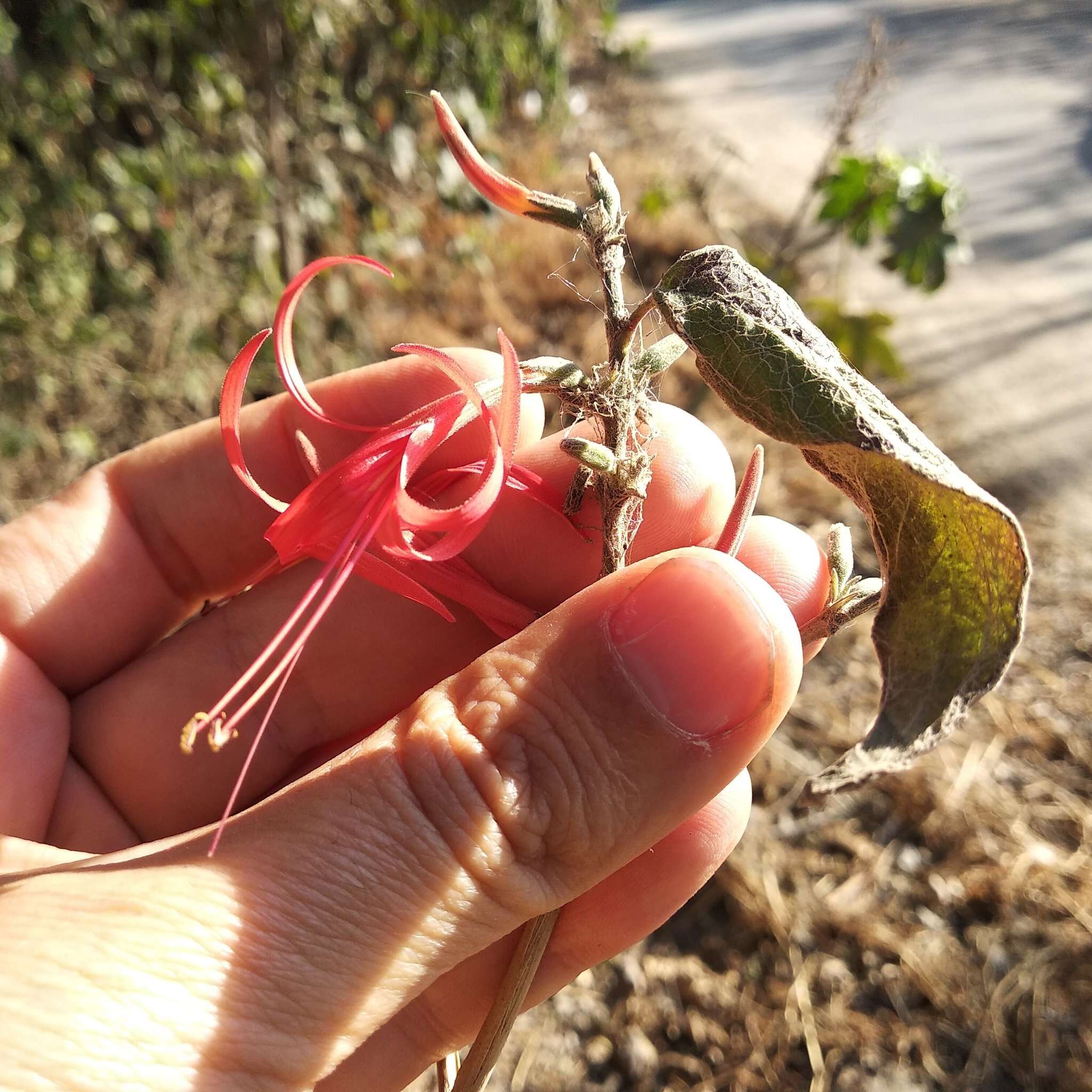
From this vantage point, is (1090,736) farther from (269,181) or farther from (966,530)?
(269,181)

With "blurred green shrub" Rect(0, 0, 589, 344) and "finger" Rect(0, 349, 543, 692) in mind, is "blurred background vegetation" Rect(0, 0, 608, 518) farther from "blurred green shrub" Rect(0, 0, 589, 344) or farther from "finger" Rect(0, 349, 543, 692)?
"finger" Rect(0, 349, 543, 692)

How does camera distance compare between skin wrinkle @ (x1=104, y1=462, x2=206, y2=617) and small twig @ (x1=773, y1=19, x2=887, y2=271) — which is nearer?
skin wrinkle @ (x1=104, y1=462, x2=206, y2=617)

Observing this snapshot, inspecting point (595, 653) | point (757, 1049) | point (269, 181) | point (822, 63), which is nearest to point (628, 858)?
point (595, 653)

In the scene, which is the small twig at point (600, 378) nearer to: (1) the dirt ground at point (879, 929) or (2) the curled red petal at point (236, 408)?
(2) the curled red petal at point (236, 408)

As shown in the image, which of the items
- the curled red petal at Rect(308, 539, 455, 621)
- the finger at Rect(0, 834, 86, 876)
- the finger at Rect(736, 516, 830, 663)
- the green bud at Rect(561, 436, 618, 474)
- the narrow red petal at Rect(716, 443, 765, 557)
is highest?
the green bud at Rect(561, 436, 618, 474)

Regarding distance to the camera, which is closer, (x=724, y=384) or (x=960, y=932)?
(x=724, y=384)

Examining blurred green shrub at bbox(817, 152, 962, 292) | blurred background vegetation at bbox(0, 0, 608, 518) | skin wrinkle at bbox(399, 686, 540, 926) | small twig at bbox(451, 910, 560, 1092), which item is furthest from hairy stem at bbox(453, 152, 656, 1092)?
blurred background vegetation at bbox(0, 0, 608, 518)

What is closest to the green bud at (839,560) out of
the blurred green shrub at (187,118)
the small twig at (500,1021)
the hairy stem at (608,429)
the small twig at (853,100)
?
the hairy stem at (608,429)
